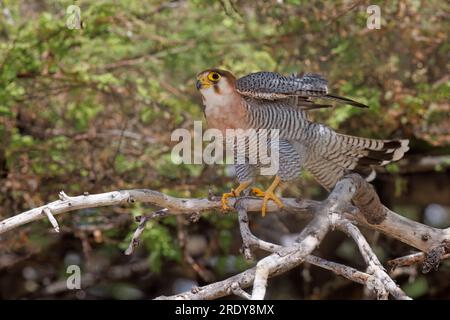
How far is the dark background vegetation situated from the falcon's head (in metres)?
1.00

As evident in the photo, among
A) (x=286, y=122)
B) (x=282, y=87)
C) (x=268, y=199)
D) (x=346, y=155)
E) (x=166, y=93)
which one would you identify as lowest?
(x=268, y=199)

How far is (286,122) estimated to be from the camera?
4.78 meters

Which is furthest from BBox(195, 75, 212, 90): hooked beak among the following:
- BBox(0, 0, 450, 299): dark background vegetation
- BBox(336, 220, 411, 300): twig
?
BBox(336, 220, 411, 300): twig

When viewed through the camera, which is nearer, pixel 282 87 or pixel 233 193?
pixel 233 193

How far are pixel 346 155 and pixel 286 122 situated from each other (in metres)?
0.50

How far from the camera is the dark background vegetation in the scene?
581cm

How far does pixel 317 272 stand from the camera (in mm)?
7785

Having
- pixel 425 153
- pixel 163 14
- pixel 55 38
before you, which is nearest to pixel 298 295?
pixel 425 153

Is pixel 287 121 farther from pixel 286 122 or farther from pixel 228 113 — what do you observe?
pixel 228 113

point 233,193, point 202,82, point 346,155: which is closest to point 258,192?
point 233,193

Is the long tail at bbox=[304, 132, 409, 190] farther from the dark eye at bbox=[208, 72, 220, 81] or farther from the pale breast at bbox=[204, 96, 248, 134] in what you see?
the dark eye at bbox=[208, 72, 220, 81]

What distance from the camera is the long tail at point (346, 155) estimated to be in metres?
4.72

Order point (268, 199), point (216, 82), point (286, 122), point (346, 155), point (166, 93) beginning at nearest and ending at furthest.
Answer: point (268, 199), point (216, 82), point (286, 122), point (346, 155), point (166, 93)

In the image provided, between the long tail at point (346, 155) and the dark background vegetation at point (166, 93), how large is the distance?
944mm
